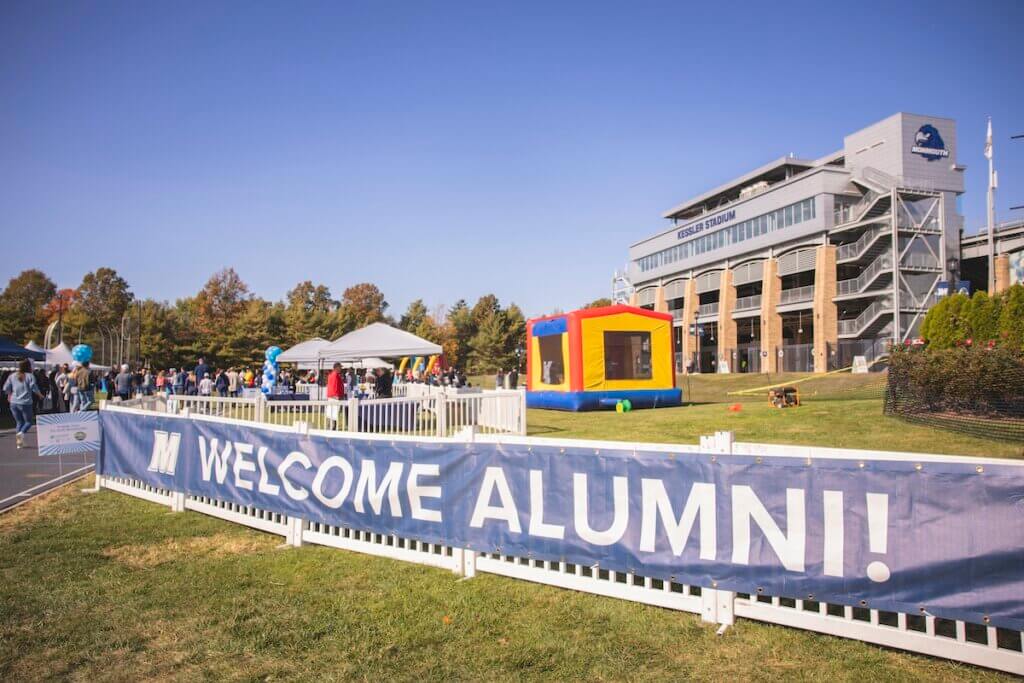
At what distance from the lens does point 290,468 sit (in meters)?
6.71

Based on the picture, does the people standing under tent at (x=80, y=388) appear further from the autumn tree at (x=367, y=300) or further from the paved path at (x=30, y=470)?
the autumn tree at (x=367, y=300)

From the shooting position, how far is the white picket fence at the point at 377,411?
941 cm

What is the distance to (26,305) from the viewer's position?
84062 millimetres

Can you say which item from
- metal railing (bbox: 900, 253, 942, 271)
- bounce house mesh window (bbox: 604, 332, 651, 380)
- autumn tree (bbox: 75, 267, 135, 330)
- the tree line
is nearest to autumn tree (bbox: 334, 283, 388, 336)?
the tree line

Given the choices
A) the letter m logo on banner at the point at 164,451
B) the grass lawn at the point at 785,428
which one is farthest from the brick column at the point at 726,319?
the letter m logo on banner at the point at 164,451

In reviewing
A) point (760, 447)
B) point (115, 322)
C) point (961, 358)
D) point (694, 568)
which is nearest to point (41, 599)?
point (694, 568)

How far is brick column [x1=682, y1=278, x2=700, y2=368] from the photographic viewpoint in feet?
185

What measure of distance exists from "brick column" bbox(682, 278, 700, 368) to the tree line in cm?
1750

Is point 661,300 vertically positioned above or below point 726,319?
above

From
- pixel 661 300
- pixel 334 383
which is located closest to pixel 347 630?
pixel 334 383

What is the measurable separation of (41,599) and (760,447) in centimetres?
563

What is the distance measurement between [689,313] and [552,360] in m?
39.8

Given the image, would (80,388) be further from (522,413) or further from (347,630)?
(347,630)

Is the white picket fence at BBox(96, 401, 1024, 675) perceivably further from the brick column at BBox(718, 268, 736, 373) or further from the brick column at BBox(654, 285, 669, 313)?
the brick column at BBox(654, 285, 669, 313)
